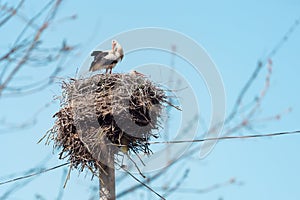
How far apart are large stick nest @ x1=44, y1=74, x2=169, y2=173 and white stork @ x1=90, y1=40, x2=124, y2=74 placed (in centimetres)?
117

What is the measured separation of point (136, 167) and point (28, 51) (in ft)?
7.60

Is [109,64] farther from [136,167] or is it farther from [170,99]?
[136,167]

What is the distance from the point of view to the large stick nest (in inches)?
212

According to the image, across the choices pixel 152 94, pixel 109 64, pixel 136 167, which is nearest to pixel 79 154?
pixel 136 167

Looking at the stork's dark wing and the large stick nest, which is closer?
the large stick nest

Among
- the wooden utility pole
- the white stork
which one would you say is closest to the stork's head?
the white stork

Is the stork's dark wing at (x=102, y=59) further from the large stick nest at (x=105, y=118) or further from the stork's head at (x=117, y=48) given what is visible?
the large stick nest at (x=105, y=118)

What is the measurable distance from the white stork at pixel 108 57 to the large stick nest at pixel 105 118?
117cm

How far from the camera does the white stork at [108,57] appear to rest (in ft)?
24.0

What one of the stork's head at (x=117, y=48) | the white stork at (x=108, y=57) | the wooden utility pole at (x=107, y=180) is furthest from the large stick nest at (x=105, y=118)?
the stork's head at (x=117, y=48)

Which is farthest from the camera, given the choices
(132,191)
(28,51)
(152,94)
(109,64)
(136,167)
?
(109,64)

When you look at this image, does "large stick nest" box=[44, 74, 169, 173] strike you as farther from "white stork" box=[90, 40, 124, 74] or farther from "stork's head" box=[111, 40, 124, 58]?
"stork's head" box=[111, 40, 124, 58]

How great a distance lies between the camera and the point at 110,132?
215 inches

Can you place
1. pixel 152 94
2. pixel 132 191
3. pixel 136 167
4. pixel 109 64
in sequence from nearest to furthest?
pixel 132 191 → pixel 136 167 → pixel 152 94 → pixel 109 64
